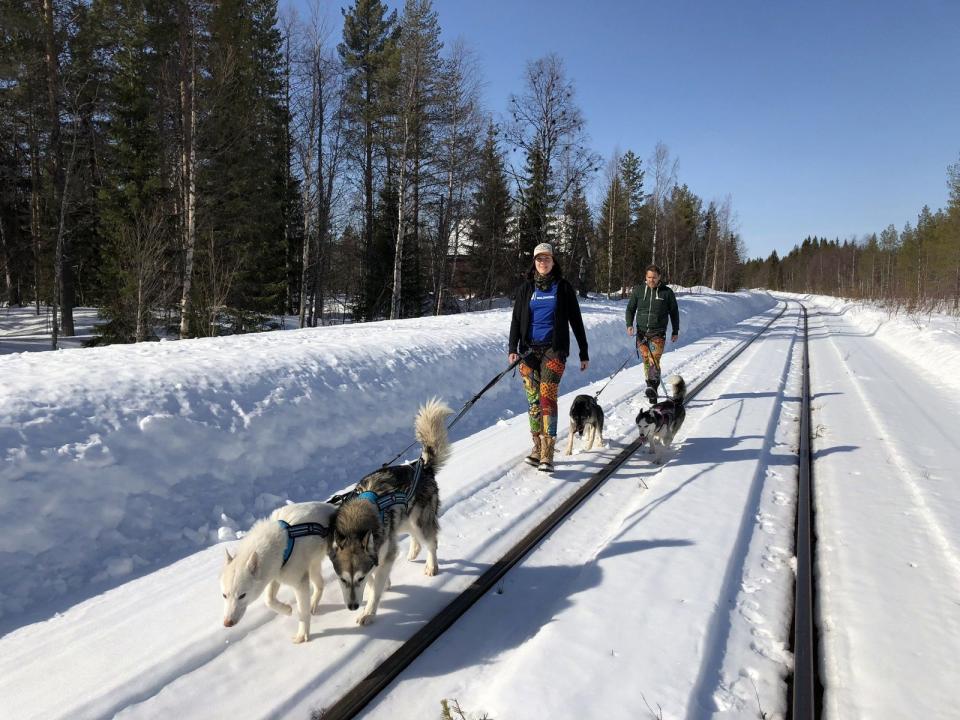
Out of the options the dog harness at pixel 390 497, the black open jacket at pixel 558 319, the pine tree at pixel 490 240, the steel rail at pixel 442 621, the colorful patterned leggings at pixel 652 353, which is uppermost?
the pine tree at pixel 490 240

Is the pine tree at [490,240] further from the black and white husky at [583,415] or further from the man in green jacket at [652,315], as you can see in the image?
the black and white husky at [583,415]

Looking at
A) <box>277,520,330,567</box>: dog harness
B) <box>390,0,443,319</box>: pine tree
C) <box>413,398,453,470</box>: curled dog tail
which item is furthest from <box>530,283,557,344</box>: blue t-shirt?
<box>390,0,443,319</box>: pine tree

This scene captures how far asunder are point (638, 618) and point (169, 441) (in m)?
4.36

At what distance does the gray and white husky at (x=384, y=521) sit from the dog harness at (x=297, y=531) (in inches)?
4.0

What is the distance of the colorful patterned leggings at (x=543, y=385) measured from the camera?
17.9 feet

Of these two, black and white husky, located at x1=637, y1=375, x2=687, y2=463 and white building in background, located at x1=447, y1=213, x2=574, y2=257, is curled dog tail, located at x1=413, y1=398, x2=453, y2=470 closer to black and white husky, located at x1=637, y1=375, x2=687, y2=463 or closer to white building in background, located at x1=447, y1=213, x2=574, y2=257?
black and white husky, located at x1=637, y1=375, x2=687, y2=463

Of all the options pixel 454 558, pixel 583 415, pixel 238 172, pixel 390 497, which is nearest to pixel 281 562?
pixel 390 497

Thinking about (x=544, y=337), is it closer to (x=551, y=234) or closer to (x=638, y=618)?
(x=638, y=618)

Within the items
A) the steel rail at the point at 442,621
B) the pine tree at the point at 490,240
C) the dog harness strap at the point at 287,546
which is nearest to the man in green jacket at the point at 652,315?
the steel rail at the point at 442,621

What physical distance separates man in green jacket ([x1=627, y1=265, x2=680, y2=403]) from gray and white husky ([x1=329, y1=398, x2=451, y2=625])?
5.24 meters

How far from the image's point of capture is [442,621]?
294cm

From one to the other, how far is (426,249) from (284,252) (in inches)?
338

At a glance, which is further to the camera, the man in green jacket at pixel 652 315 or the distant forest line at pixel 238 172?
the distant forest line at pixel 238 172

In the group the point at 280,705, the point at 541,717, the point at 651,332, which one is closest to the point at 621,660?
the point at 541,717
